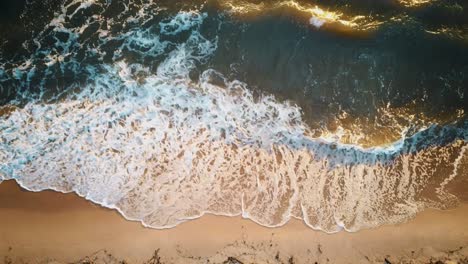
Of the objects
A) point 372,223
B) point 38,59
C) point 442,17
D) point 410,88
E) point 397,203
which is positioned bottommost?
point 372,223

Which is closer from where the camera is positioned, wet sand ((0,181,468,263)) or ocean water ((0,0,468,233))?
wet sand ((0,181,468,263))

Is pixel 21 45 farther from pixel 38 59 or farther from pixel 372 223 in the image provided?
pixel 372 223

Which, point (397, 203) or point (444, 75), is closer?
point (397, 203)

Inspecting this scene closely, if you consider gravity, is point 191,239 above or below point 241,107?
below

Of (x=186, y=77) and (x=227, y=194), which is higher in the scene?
(x=186, y=77)

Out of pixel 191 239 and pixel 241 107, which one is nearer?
pixel 191 239

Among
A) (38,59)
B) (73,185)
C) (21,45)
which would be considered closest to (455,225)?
(73,185)
